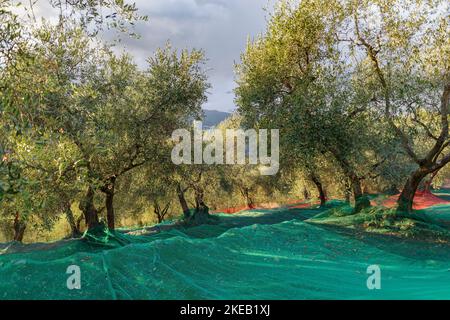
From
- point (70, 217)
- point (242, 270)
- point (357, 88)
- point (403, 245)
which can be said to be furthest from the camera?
point (70, 217)

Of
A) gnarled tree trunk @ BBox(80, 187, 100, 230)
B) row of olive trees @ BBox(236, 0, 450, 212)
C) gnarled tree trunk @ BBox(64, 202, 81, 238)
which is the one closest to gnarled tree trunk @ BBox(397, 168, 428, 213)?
row of olive trees @ BBox(236, 0, 450, 212)

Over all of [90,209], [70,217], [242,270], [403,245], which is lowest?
[70,217]

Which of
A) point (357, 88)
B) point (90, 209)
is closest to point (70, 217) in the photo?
point (90, 209)

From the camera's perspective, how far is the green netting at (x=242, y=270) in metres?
8.38

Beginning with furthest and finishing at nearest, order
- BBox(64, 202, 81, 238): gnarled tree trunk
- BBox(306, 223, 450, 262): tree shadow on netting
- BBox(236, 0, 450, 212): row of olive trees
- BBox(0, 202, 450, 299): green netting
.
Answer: BBox(64, 202, 81, 238): gnarled tree trunk < BBox(236, 0, 450, 212): row of olive trees < BBox(306, 223, 450, 262): tree shadow on netting < BBox(0, 202, 450, 299): green netting

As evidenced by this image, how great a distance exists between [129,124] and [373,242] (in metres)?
12.2

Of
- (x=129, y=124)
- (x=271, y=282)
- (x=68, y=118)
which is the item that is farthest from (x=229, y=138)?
(x=271, y=282)

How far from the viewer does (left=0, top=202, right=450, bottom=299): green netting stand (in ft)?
27.5

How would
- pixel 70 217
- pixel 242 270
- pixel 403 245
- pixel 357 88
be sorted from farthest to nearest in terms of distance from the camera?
1. pixel 70 217
2. pixel 357 88
3. pixel 403 245
4. pixel 242 270

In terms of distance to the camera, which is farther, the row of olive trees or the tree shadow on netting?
the row of olive trees

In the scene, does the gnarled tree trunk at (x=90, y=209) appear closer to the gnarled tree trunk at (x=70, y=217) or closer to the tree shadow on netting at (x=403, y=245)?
the gnarled tree trunk at (x=70, y=217)

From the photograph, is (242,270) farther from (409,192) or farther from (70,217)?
(70,217)

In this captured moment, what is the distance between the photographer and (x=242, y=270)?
10.2 m

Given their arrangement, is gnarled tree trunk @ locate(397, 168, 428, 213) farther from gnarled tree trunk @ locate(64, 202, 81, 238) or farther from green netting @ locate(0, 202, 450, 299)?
gnarled tree trunk @ locate(64, 202, 81, 238)
